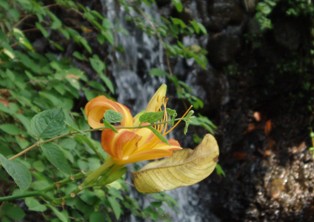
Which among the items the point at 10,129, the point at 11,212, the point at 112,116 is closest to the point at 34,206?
the point at 11,212

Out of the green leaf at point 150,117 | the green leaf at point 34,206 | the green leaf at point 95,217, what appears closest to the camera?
the green leaf at point 150,117

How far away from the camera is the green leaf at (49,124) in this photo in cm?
74

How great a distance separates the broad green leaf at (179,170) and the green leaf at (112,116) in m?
0.08

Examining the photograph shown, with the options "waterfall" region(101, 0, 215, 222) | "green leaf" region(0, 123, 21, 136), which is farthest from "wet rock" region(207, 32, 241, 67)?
"green leaf" region(0, 123, 21, 136)

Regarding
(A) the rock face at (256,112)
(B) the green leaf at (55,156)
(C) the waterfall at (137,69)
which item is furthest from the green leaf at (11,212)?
(A) the rock face at (256,112)

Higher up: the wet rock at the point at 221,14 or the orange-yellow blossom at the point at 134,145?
the orange-yellow blossom at the point at 134,145

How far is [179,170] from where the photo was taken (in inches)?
27.7

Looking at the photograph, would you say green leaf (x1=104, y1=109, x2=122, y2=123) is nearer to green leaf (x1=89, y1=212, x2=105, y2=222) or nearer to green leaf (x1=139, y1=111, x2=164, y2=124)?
green leaf (x1=139, y1=111, x2=164, y2=124)

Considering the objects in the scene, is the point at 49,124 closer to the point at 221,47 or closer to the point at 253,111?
the point at 221,47

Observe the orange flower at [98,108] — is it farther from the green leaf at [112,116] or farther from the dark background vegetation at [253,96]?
the dark background vegetation at [253,96]

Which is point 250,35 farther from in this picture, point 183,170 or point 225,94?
point 183,170

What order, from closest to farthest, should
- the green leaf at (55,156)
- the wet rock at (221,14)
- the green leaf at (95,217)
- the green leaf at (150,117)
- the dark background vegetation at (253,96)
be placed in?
the green leaf at (150,117) < the green leaf at (55,156) < the green leaf at (95,217) < the dark background vegetation at (253,96) < the wet rock at (221,14)

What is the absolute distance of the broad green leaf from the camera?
70cm

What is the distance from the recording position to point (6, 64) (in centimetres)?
181
